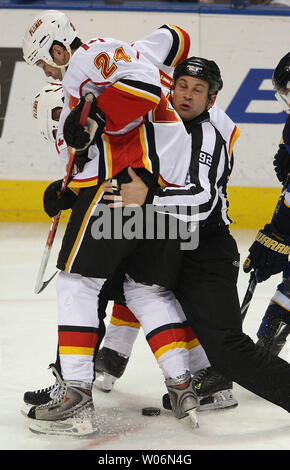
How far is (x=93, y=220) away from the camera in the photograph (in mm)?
2363

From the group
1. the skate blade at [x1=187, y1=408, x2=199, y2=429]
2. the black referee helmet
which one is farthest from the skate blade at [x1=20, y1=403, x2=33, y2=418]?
the black referee helmet

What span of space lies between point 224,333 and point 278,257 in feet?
1.60

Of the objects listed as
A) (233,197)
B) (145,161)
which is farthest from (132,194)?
(233,197)

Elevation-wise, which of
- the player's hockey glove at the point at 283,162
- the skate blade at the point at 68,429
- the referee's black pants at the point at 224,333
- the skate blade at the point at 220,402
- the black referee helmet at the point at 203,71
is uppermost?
the black referee helmet at the point at 203,71

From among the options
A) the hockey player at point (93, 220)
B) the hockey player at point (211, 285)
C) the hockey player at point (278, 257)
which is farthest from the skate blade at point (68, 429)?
the hockey player at point (278, 257)

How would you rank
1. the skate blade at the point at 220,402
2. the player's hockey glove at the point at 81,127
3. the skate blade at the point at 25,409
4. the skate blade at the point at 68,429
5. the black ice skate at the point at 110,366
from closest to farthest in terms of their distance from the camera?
the player's hockey glove at the point at 81,127, the skate blade at the point at 68,429, the skate blade at the point at 25,409, the skate blade at the point at 220,402, the black ice skate at the point at 110,366

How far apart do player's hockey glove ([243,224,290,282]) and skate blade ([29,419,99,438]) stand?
0.76m

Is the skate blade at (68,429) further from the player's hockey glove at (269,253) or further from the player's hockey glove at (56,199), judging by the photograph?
the player's hockey glove at (269,253)

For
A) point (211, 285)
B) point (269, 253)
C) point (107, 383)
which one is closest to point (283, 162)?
point (269, 253)

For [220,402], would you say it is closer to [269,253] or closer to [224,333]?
[224,333]

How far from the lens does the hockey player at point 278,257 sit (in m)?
2.79

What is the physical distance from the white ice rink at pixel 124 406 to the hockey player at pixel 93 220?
0.09 m

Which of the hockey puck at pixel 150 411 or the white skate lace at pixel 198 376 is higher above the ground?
the white skate lace at pixel 198 376
